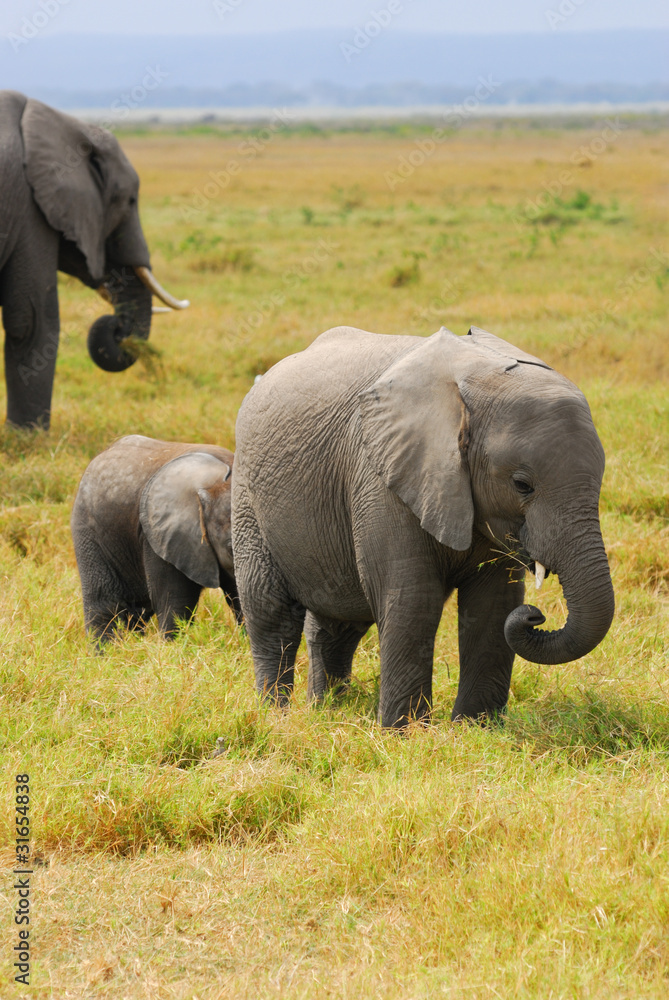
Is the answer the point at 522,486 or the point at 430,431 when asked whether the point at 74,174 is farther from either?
the point at 522,486

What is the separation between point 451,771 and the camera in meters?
3.58

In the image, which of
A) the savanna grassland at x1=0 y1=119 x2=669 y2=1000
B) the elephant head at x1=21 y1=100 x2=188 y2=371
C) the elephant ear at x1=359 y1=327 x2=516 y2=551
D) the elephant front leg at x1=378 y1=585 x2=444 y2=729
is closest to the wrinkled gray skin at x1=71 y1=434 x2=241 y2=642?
the savanna grassland at x1=0 y1=119 x2=669 y2=1000

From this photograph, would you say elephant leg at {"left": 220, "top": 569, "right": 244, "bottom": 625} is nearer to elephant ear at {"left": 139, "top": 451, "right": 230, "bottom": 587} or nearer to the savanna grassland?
the savanna grassland

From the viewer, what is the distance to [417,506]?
356 cm

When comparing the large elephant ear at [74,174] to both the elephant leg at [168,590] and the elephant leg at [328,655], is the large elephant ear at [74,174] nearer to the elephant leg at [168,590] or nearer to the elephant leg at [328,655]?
the elephant leg at [168,590]

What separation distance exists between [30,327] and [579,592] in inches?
236

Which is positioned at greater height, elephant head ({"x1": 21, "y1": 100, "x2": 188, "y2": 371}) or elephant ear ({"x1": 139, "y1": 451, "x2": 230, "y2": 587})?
elephant head ({"x1": 21, "y1": 100, "x2": 188, "y2": 371})

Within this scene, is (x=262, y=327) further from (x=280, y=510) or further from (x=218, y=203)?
(x=218, y=203)

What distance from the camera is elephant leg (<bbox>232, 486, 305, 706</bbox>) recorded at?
4375 mm

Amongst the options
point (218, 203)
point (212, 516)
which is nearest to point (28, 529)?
point (212, 516)

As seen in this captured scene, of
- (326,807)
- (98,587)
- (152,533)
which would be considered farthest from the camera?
(98,587)

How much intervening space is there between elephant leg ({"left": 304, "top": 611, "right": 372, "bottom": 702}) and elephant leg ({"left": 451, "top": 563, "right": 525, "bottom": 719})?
0.69m

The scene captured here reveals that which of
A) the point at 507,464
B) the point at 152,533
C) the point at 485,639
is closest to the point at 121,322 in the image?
the point at 152,533

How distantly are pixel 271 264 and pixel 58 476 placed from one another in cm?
1066
